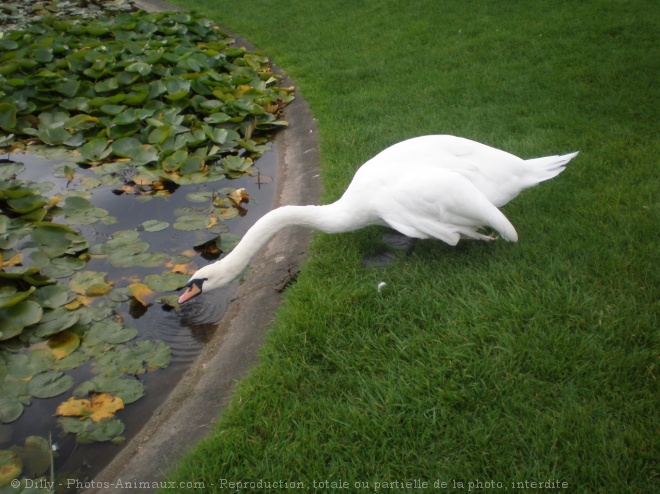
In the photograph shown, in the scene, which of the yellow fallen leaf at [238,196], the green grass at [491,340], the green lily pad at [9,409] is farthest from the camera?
the yellow fallen leaf at [238,196]

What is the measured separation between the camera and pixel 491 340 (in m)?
2.76

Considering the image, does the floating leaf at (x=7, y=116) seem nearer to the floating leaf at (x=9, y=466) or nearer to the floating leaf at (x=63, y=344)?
the floating leaf at (x=63, y=344)

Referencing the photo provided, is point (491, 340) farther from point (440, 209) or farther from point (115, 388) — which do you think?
point (115, 388)

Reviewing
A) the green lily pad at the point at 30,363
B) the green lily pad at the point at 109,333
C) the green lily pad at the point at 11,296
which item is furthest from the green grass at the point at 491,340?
the green lily pad at the point at 11,296

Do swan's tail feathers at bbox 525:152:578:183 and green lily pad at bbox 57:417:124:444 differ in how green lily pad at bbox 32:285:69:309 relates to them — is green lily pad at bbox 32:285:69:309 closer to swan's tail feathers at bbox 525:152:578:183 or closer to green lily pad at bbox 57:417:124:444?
green lily pad at bbox 57:417:124:444

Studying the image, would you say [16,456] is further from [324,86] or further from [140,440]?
[324,86]

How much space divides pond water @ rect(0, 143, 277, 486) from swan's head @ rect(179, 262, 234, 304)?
0.85 feet

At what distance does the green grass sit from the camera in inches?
89.5

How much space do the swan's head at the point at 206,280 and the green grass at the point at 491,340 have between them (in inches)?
17.1

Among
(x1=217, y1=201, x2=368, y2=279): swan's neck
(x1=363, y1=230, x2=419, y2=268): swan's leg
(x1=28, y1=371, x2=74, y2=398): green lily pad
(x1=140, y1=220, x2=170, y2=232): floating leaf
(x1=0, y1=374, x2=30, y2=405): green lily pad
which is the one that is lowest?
(x1=28, y1=371, x2=74, y2=398): green lily pad

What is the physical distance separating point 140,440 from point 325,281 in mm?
1323

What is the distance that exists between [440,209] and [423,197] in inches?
4.5

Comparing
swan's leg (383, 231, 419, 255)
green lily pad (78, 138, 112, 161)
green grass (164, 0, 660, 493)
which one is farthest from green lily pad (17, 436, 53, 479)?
green lily pad (78, 138, 112, 161)

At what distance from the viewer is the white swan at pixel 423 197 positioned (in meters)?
3.10
